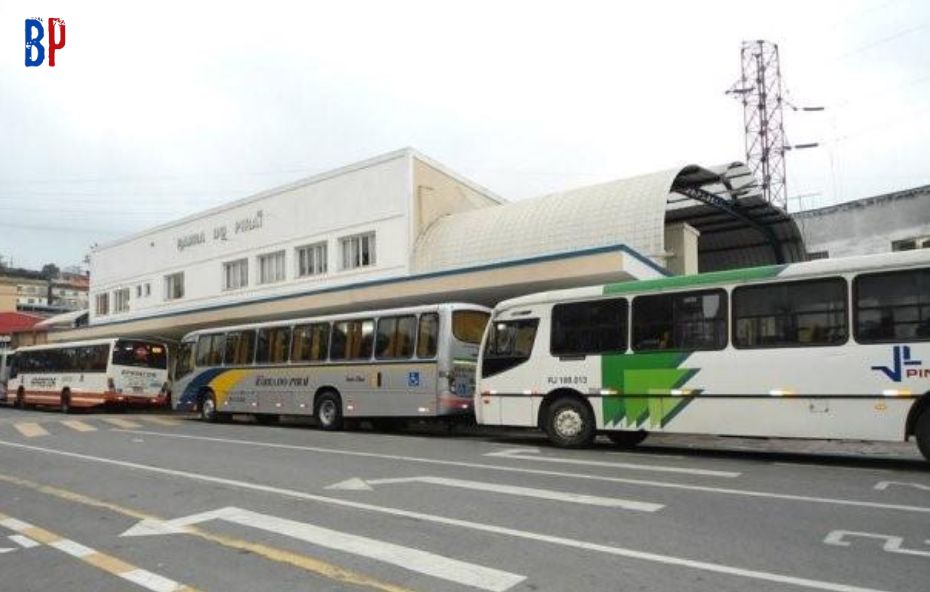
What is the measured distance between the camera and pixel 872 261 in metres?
11.0

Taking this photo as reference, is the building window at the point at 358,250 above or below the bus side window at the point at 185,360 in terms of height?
above

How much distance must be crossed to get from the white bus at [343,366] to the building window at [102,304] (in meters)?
19.9

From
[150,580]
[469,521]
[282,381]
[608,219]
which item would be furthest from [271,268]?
[150,580]

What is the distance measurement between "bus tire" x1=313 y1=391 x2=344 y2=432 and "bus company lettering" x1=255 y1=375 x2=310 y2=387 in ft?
2.18

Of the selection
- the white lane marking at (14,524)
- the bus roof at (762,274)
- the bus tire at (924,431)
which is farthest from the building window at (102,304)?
the bus tire at (924,431)

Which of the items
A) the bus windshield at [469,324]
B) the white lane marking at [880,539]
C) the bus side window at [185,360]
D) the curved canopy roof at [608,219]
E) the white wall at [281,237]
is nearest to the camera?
the white lane marking at [880,539]

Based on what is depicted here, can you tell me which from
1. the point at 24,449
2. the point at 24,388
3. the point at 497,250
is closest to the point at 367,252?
the point at 497,250

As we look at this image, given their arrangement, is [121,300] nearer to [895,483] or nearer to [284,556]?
[284,556]

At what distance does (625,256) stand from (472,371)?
421 cm

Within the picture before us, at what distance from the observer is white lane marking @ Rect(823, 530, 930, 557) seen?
20.4 feet

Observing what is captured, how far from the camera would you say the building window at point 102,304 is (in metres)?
42.2

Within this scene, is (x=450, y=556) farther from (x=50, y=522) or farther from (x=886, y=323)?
(x=886, y=323)

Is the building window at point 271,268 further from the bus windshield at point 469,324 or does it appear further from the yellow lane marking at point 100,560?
the yellow lane marking at point 100,560

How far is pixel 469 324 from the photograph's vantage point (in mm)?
18188
